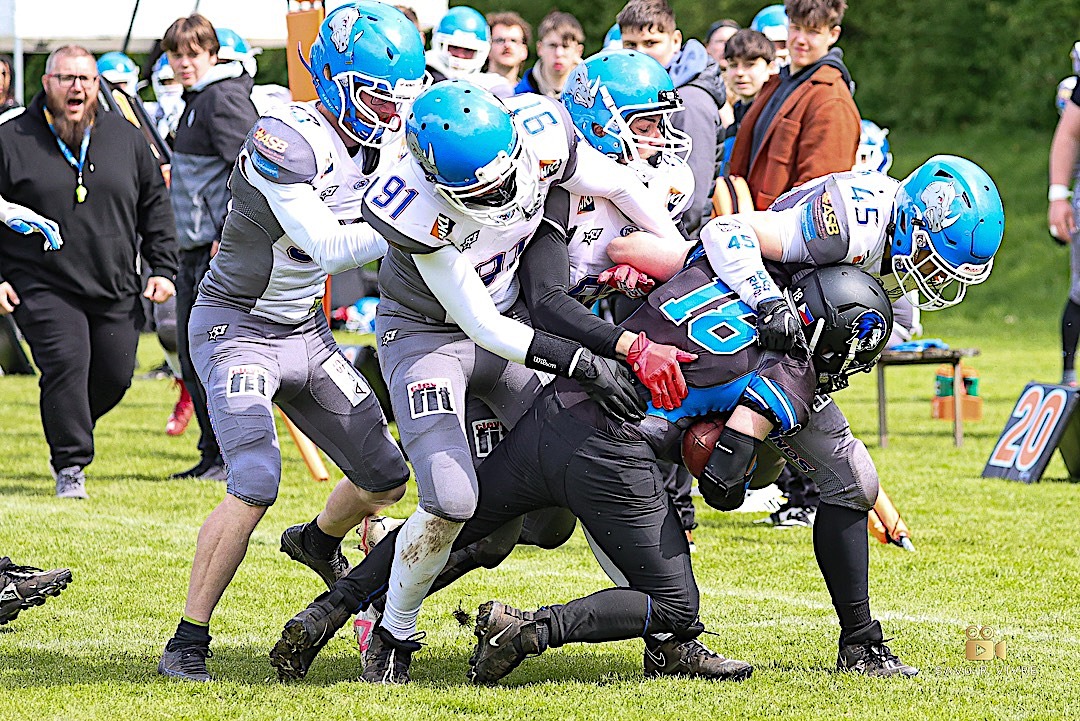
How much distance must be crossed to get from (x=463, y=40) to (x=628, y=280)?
489 centimetres

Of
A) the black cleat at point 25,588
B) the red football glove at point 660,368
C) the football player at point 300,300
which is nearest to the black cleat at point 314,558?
the football player at point 300,300

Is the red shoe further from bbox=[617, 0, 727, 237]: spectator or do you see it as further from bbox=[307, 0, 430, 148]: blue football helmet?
bbox=[307, 0, 430, 148]: blue football helmet

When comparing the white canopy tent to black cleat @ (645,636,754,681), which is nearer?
black cleat @ (645,636,754,681)

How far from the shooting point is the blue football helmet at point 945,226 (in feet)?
13.3

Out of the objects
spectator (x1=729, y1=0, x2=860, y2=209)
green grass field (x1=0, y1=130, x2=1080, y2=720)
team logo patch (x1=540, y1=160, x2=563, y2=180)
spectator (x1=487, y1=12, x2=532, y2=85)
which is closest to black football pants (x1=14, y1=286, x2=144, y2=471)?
green grass field (x1=0, y1=130, x2=1080, y2=720)

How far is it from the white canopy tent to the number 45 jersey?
12.1 meters

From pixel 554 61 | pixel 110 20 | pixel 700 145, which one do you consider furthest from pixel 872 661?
pixel 110 20

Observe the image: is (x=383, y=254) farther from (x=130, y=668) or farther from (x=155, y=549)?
(x=155, y=549)

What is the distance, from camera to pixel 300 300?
486 cm

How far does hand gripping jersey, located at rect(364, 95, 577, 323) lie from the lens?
4047 mm

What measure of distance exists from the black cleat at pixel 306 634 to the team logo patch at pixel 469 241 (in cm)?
110

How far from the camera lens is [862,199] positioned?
4172 millimetres

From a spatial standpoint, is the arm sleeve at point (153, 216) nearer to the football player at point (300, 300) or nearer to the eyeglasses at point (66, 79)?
the eyeglasses at point (66, 79)

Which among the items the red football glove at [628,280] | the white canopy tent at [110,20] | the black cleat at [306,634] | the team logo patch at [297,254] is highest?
the white canopy tent at [110,20]
